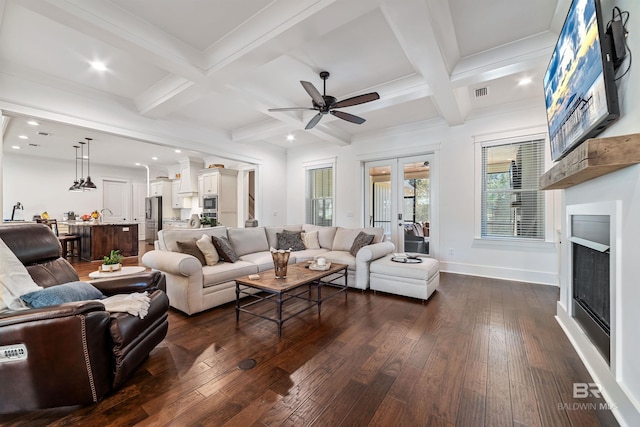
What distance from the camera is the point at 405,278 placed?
11.0ft

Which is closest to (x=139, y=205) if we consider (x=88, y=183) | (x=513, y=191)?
(x=88, y=183)

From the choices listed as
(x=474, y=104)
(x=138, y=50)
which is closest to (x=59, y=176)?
(x=138, y=50)

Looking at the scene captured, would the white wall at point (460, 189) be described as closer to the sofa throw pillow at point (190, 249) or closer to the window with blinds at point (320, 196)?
the window with blinds at point (320, 196)

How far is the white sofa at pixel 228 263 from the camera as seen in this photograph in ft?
9.15

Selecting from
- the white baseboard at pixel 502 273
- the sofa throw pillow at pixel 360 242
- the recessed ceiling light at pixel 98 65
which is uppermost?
the recessed ceiling light at pixel 98 65

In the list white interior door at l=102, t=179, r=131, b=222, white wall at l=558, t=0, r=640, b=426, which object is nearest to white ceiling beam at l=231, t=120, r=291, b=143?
white wall at l=558, t=0, r=640, b=426

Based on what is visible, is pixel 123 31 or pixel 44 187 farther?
pixel 44 187

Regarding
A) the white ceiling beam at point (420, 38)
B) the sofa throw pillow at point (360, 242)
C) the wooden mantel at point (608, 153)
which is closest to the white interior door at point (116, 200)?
the sofa throw pillow at point (360, 242)

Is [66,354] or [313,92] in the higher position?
[313,92]

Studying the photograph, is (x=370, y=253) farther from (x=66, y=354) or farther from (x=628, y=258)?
(x=66, y=354)

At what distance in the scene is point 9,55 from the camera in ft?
9.32

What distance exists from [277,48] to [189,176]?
6285mm

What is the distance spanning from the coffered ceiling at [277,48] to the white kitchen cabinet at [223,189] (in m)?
2.92

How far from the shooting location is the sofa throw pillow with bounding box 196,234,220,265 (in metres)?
3.22
